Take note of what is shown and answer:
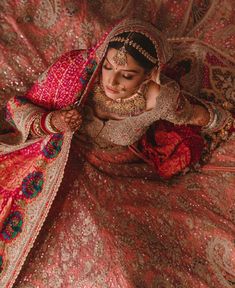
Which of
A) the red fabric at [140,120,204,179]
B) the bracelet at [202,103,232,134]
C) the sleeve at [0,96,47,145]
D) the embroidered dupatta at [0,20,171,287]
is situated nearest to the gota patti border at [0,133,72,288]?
the embroidered dupatta at [0,20,171,287]

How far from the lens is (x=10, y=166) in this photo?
1402mm

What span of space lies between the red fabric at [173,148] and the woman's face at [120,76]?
31 centimetres

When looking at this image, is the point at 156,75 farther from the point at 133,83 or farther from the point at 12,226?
the point at 12,226

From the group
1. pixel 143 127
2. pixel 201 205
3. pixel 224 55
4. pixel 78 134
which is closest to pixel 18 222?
pixel 78 134

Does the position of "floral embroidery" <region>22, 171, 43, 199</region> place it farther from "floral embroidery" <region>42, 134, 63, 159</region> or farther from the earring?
the earring

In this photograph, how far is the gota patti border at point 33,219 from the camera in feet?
4.49

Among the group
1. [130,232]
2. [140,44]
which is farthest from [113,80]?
[130,232]

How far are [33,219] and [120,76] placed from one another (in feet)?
1.68

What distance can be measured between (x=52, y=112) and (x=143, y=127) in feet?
1.17

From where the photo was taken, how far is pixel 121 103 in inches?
57.6

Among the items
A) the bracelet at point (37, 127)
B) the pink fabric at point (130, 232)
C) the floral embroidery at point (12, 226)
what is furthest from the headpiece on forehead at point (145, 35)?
the floral embroidery at point (12, 226)

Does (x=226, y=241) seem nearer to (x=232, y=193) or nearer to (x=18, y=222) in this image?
(x=232, y=193)

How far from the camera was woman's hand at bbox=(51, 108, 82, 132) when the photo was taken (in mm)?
1311

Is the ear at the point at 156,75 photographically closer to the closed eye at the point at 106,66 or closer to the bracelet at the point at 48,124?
the closed eye at the point at 106,66
